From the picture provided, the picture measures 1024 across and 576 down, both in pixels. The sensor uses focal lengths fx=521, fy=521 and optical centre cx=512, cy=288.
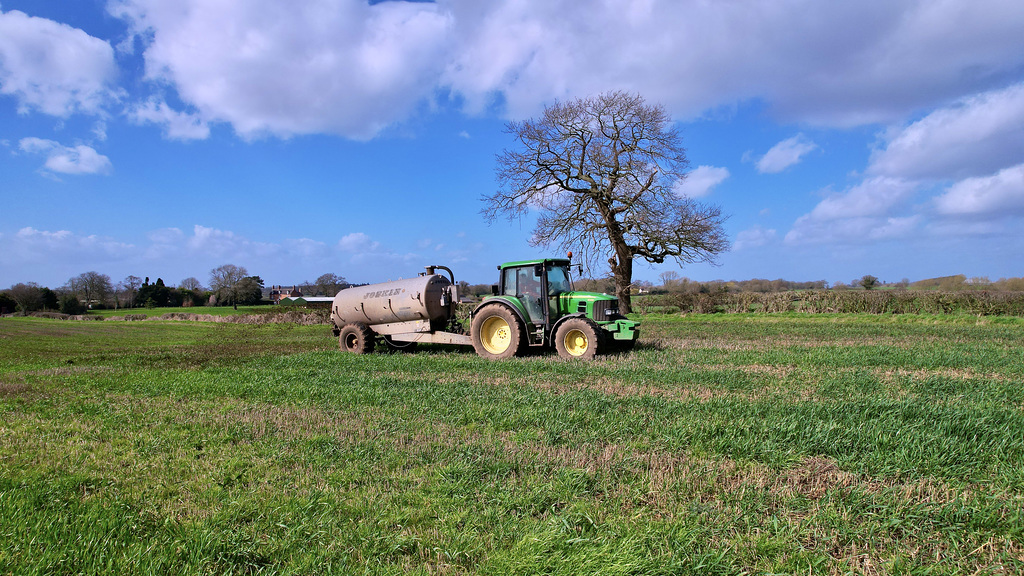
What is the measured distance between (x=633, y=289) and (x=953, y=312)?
1382cm

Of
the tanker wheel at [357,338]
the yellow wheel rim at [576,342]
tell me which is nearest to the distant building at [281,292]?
the tanker wheel at [357,338]

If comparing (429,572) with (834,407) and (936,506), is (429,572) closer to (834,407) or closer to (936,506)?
(936,506)

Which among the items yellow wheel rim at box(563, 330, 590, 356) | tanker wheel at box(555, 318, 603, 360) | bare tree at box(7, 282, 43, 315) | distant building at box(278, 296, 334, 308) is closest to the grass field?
tanker wheel at box(555, 318, 603, 360)

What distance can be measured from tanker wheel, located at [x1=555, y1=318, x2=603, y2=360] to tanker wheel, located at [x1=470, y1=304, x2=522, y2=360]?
0.94 metres

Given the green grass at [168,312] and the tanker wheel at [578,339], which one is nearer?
the tanker wheel at [578,339]

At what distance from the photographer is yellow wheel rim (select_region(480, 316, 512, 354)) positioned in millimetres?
11836

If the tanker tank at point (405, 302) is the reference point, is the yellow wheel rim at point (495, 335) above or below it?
below

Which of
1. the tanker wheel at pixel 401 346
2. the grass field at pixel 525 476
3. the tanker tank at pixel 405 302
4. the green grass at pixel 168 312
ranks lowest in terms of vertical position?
the grass field at pixel 525 476

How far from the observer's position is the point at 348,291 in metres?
14.4

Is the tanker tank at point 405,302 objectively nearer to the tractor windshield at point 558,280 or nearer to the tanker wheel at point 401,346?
the tanker wheel at point 401,346

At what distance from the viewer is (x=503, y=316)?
454 inches

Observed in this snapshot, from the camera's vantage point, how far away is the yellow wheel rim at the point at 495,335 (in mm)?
11836

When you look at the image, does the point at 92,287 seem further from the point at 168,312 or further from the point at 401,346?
the point at 401,346

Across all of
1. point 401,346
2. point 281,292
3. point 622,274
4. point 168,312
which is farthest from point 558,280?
point 281,292
